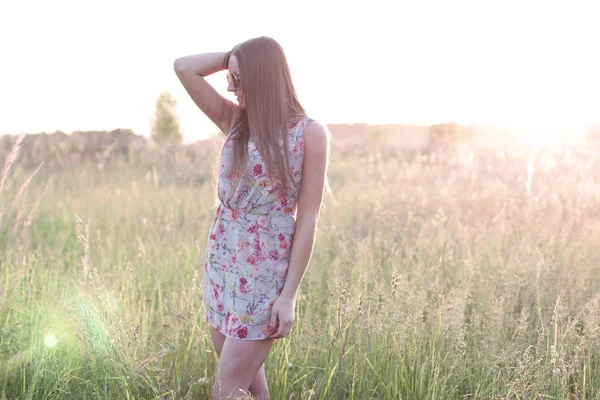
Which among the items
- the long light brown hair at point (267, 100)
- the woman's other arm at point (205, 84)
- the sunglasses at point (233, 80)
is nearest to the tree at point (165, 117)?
the woman's other arm at point (205, 84)

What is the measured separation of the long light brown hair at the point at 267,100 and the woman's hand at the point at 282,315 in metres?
0.40

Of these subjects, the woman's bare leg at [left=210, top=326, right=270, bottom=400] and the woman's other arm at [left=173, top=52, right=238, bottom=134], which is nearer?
the woman's bare leg at [left=210, top=326, right=270, bottom=400]

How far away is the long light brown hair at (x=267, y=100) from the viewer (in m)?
1.88

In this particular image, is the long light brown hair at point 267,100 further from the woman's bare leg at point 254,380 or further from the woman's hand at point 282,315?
the woman's bare leg at point 254,380

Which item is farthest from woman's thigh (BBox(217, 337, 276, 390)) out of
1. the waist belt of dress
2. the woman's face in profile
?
the woman's face in profile

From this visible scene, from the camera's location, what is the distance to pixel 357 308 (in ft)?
7.55

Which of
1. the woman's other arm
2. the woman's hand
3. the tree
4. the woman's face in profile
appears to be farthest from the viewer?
the tree

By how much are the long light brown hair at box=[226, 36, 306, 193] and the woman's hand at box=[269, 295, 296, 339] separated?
396 mm

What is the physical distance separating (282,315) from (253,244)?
27 centimetres

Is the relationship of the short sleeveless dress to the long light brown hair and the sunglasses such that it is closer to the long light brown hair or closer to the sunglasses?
→ the long light brown hair

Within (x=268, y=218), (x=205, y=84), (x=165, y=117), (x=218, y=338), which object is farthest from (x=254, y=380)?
(x=165, y=117)

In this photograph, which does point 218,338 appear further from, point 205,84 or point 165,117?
point 165,117

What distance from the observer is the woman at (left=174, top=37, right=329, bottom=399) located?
6.10ft

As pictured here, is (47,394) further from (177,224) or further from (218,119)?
(177,224)
